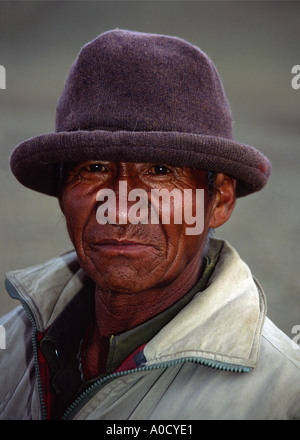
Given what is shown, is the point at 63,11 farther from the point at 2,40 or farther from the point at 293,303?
the point at 293,303

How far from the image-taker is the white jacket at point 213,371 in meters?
1.17

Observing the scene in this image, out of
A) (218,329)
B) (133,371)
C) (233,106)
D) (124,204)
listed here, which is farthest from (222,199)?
(233,106)

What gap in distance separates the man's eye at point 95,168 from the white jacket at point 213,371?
498 millimetres

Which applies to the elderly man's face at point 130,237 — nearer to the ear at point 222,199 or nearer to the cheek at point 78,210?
the cheek at point 78,210

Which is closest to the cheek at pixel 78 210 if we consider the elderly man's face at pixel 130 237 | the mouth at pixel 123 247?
the elderly man's face at pixel 130 237

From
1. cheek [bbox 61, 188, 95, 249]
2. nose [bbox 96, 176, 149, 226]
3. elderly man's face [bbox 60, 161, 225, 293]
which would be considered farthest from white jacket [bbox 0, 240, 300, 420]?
cheek [bbox 61, 188, 95, 249]

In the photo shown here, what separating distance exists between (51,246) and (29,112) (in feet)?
7.20

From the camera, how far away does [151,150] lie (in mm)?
1268

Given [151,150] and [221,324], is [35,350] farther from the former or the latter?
[151,150]

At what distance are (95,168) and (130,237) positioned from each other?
0.27 metres

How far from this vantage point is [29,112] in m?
5.96

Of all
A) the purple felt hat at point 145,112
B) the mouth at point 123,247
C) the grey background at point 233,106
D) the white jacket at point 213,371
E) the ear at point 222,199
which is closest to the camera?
the white jacket at point 213,371

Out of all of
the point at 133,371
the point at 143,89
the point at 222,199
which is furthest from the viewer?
the point at 222,199

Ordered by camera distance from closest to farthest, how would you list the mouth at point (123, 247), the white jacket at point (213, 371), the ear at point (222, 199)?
1. the white jacket at point (213, 371)
2. the mouth at point (123, 247)
3. the ear at point (222, 199)
